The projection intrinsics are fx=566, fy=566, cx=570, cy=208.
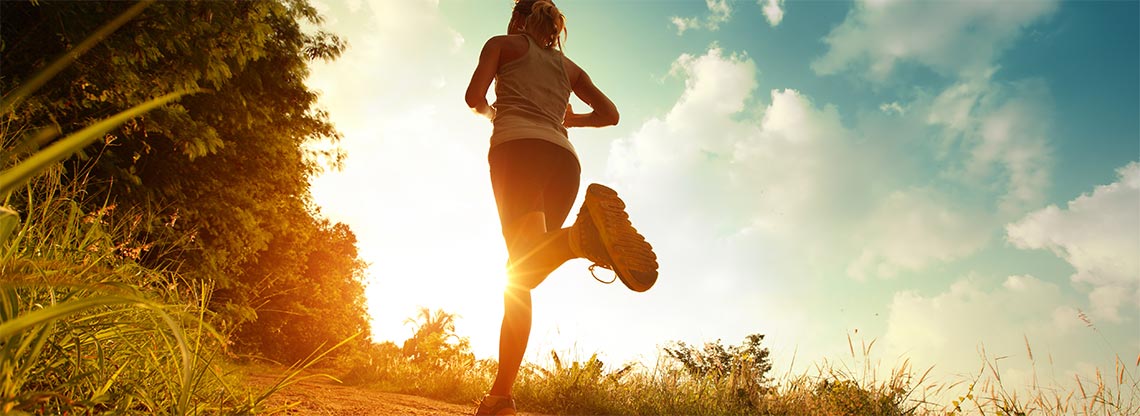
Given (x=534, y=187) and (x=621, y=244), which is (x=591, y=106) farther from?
(x=621, y=244)

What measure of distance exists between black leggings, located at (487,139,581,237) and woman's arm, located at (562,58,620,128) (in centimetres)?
65

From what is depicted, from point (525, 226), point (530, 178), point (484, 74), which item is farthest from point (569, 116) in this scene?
point (525, 226)

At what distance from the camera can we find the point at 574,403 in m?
4.45

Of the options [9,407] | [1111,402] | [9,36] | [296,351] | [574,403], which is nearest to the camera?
[9,407]

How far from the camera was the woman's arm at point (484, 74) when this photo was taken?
106 inches

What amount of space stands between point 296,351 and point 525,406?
11.1 m

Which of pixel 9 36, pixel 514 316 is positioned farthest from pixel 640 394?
pixel 9 36

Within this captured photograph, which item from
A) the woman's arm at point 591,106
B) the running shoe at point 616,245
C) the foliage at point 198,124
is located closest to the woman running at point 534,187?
the running shoe at point 616,245

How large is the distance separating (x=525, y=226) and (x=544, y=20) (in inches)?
45.4

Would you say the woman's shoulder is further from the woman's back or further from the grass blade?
the grass blade

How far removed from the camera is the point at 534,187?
2506 mm

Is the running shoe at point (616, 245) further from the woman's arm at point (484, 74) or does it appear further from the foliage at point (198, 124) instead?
the foliage at point (198, 124)

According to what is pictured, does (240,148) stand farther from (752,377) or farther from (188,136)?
(752,377)

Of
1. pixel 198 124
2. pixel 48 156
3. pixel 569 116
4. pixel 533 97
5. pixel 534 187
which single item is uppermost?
pixel 198 124
